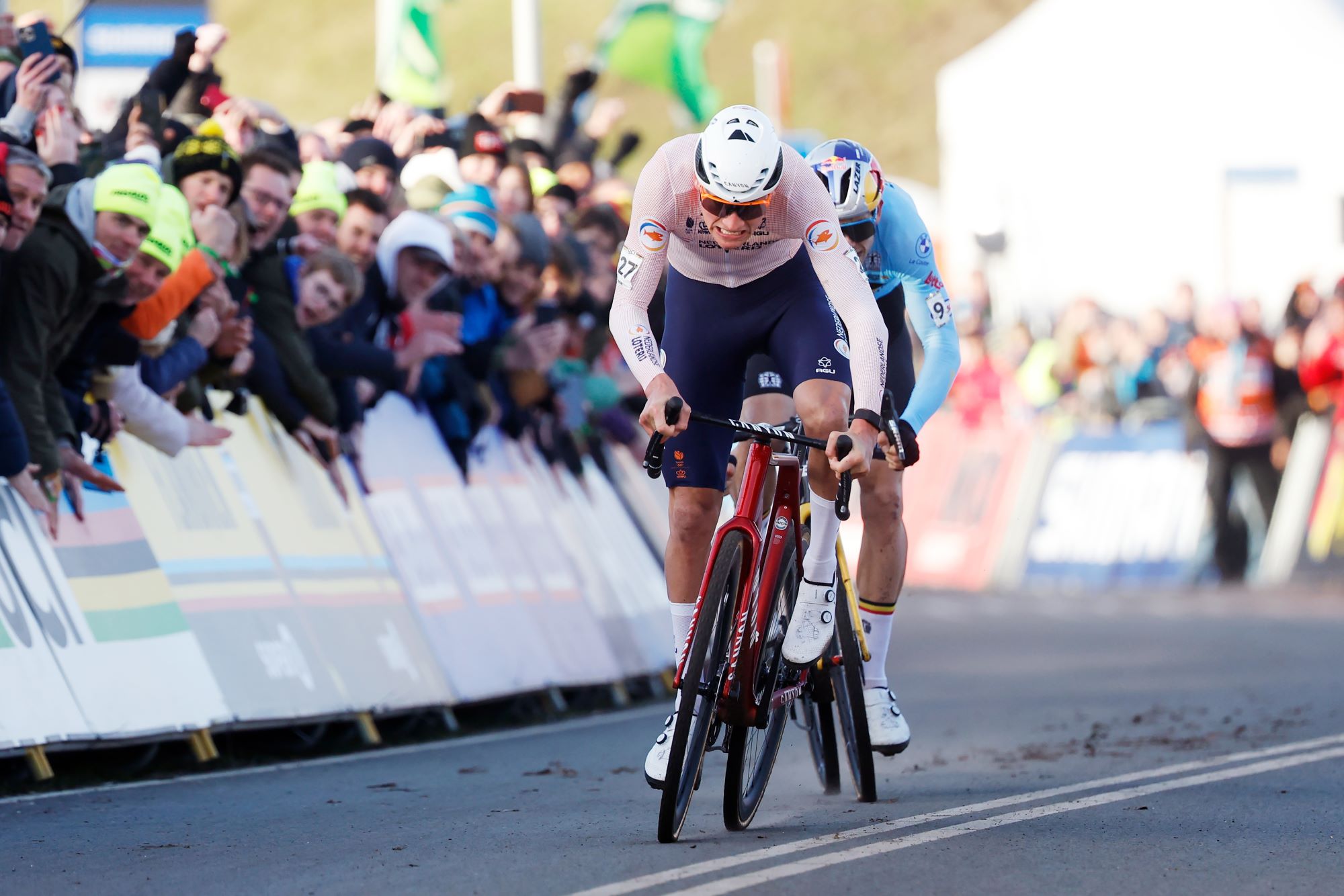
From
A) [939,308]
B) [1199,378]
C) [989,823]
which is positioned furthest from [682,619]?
[1199,378]

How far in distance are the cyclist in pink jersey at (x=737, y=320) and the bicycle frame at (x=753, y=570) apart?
0.20m

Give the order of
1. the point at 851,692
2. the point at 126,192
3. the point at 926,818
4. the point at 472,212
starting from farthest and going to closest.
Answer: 1. the point at 472,212
2. the point at 126,192
3. the point at 851,692
4. the point at 926,818

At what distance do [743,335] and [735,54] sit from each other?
493 ft

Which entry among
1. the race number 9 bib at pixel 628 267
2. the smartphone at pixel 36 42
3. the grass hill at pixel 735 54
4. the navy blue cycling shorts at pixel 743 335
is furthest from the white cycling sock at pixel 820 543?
the grass hill at pixel 735 54

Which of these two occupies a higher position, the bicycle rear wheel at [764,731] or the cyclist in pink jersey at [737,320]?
the cyclist in pink jersey at [737,320]

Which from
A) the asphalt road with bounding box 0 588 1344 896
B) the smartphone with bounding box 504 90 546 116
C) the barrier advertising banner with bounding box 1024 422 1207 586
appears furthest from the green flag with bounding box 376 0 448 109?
the asphalt road with bounding box 0 588 1344 896

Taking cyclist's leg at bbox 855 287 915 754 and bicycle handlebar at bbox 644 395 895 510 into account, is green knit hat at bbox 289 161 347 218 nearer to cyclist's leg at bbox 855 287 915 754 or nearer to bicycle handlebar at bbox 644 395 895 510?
cyclist's leg at bbox 855 287 915 754

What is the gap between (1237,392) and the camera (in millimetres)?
22141

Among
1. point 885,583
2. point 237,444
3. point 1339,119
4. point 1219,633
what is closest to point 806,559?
point 885,583

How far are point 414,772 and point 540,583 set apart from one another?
3047mm

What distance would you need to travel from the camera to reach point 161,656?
918 cm

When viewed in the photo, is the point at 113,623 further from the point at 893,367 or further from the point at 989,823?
the point at 989,823

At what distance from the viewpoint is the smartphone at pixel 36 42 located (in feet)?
32.4

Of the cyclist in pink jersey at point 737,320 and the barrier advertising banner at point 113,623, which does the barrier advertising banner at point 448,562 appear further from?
the cyclist in pink jersey at point 737,320
